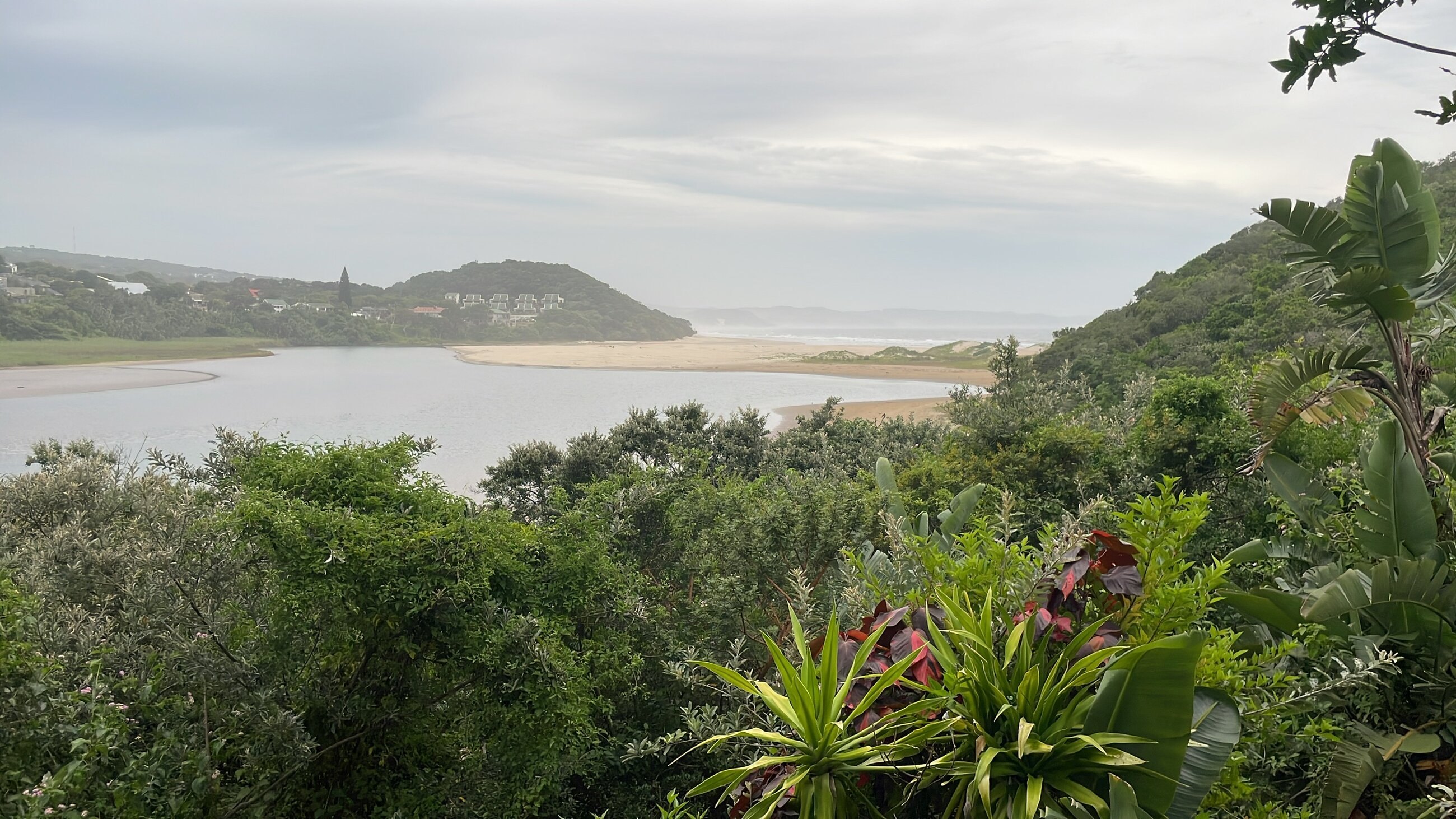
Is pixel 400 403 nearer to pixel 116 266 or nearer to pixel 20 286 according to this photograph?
pixel 20 286

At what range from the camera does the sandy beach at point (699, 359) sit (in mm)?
48594

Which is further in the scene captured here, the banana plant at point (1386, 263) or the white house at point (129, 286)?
the white house at point (129, 286)

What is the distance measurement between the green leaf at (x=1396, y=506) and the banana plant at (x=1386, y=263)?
1.76 feet

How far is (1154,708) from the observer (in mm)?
2166

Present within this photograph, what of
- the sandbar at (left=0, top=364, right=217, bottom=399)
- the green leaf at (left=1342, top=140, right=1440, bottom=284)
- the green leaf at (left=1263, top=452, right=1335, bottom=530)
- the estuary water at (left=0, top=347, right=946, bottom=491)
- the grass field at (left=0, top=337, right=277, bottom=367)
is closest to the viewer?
the green leaf at (left=1342, top=140, right=1440, bottom=284)

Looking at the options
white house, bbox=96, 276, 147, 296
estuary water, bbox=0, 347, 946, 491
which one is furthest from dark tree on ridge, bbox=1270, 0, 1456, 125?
white house, bbox=96, 276, 147, 296

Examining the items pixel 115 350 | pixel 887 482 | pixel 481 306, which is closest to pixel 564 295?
pixel 481 306

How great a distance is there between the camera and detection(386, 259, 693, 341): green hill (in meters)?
84.8

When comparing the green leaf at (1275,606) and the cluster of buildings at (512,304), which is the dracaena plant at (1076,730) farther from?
the cluster of buildings at (512,304)

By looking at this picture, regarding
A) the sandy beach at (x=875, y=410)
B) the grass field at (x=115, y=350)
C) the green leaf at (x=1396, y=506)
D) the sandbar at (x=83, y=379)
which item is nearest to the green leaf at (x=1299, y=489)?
Result: the green leaf at (x=1396, y=506)

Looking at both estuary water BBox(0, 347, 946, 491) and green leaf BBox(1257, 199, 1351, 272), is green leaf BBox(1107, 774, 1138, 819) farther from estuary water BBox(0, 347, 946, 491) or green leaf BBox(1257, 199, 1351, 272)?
estuary water BBox(0, 347, 946, 491)

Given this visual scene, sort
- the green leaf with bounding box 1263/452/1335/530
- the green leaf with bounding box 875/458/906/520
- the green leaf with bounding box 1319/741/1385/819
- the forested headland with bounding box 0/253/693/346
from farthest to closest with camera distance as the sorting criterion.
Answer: the forested headland with bounding box 0/253/693/346, the green leaf with bounding box 875/458/906/520, the green leaf with bounding box 1263/452/1335/530, the green leaf with bounding box 1319/741/1385/819

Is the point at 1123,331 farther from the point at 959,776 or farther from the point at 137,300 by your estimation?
the point at 137,300

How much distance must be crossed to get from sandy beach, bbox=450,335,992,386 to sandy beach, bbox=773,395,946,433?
6.13 metres
